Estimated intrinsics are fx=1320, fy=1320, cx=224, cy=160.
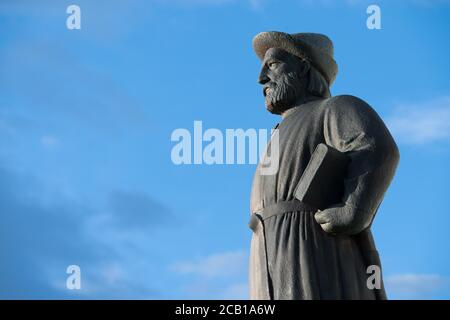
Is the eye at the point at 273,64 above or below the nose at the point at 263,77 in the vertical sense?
above

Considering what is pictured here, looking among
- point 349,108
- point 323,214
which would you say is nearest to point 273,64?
point 349,108

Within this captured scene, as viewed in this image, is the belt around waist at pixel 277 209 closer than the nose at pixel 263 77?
Yes

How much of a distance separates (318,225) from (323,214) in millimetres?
169

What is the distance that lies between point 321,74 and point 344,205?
2.36 meters

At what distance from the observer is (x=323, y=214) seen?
45.2 feet

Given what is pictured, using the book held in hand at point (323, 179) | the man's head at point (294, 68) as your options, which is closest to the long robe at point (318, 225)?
the book held in hand at point (323, 179)

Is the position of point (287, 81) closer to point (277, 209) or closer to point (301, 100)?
point (301, 100)

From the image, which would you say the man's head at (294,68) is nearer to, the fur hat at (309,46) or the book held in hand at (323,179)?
the fur hat at (309,46)

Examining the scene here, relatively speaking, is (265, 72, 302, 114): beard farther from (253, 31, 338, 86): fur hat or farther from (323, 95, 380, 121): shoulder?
(323, 95, 380, 121): shoulder

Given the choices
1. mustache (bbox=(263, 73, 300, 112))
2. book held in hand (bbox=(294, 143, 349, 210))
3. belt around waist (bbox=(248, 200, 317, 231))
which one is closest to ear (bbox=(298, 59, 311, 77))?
mustache (bbox=(263, 73, 300, 112))

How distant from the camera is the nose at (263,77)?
1557 cm
